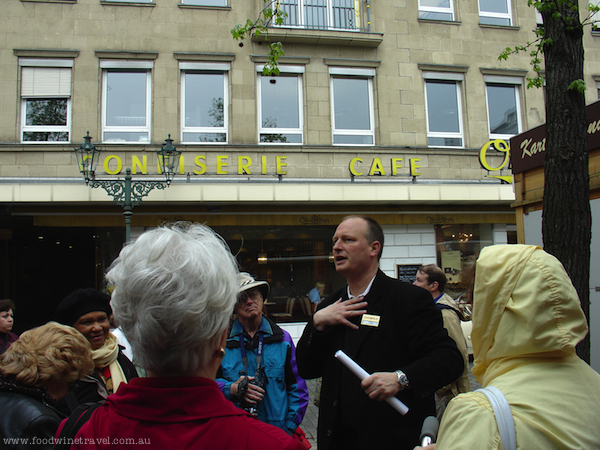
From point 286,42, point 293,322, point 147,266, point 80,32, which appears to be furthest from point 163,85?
point 147,266

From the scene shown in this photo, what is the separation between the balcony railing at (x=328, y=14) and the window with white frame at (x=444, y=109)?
2.41 meters

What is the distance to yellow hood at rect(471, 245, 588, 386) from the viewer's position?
1342 millimetres

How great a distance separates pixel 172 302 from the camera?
1155 millimetres

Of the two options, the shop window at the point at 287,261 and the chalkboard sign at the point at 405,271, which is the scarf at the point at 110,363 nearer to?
the shop window at the point at 287,261

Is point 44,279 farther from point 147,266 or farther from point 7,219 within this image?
point 147,266

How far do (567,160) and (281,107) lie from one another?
9.15 meters

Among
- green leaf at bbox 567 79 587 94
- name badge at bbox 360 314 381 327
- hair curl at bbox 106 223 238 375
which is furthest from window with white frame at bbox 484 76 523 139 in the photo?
hair curl at bbox 106 223 238 375

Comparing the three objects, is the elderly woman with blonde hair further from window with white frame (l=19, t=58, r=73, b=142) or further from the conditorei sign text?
window with white frame (l=19, t=58, r=73, b=142)

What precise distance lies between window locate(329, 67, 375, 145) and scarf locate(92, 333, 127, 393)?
9.69m

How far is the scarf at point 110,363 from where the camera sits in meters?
2.73

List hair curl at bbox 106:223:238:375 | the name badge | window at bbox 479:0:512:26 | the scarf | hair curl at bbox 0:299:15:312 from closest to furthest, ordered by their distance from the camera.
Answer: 1. hair curl at bbox 106:223:238:375
2. the name badge
3. the scarf
4. hair curl at bbox 0:299:15:312
5. window at bbox 479:0:512:26

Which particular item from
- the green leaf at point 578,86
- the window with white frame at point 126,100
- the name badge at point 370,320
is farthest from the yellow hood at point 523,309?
the window with white frame at point 126,100

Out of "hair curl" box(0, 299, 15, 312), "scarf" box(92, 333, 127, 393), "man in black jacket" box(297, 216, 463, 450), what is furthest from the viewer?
"hair curl" box(0, 299, 15, 312)

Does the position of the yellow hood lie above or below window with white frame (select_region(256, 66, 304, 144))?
below
